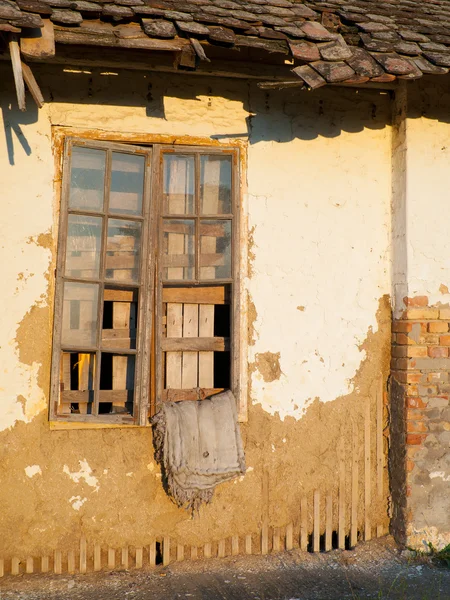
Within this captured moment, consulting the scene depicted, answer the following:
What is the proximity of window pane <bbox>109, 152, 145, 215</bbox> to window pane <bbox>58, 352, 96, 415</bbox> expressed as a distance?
43.5 inches

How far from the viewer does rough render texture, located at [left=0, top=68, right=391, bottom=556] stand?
13.4ft

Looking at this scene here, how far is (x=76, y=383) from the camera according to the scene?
4.25 meters

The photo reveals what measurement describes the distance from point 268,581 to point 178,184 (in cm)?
289

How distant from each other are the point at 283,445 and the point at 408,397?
100cm

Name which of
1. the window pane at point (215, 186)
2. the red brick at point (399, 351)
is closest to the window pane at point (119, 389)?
the window pane at point (215, 186)

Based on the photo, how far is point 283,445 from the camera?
174 inches

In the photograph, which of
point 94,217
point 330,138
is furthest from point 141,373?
point 330,138

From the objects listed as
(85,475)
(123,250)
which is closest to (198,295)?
(123,250)

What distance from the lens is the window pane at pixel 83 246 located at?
13.8ft

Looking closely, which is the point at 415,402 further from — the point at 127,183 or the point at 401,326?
the point at 127,183

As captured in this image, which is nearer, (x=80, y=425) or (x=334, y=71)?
(x=334, y=71)

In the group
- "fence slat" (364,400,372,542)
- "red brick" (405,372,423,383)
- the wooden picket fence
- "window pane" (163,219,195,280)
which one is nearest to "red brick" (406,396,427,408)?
"red brick" (405,372,423,383)

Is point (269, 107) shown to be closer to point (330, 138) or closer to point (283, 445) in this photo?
point (330, 138)

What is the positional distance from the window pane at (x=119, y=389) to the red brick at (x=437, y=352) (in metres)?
2.23
